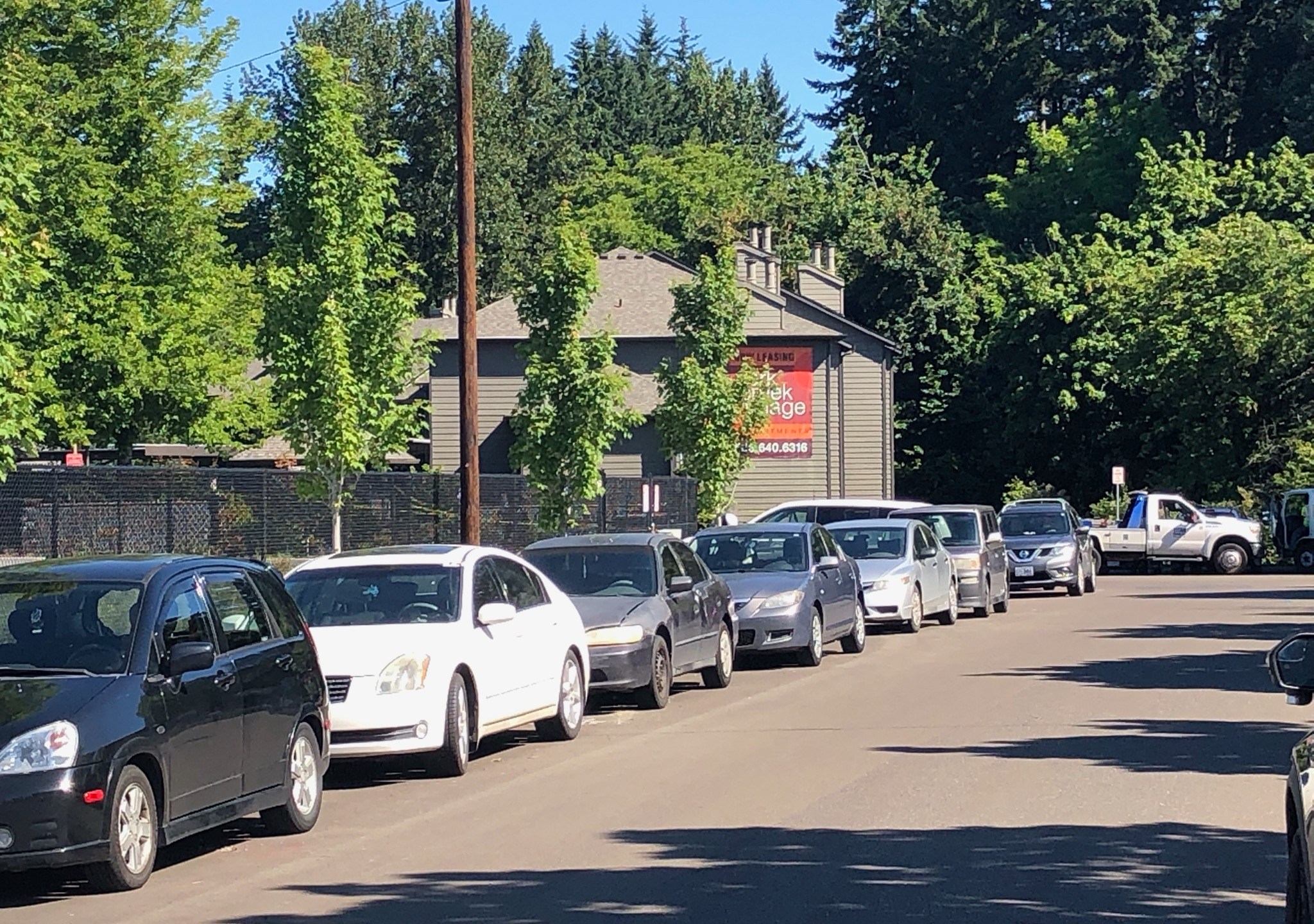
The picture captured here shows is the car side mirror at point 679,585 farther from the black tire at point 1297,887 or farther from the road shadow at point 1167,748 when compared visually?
the black tire at point 1297,887

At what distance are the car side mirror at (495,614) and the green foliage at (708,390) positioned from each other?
1138 inches

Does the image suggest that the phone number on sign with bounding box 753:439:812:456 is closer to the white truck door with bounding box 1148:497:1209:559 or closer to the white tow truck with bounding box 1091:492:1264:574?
the white tow truck with bounding box 1091:492:1264:574

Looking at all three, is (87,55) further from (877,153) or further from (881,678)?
(877,153)

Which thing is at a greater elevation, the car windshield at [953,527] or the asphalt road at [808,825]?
the car windshield at [953,527]

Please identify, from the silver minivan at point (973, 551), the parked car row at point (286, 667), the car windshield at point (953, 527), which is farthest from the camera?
the car windshield at point (953, 527)

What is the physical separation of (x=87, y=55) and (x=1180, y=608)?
25.7 meters

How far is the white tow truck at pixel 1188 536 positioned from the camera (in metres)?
46.6

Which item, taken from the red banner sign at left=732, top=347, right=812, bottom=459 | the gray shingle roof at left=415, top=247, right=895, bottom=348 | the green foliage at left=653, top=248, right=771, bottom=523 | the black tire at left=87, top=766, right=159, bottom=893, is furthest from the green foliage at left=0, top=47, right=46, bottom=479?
the red banner sign at left=732, top=347, right=812, bottom=459

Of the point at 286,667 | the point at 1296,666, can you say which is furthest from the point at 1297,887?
the point at 286,667

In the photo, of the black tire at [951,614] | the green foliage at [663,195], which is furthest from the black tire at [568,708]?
the green foliage at [663,195]

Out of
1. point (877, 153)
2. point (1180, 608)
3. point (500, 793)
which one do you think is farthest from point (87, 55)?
point (877, 153)

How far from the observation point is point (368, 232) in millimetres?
25156

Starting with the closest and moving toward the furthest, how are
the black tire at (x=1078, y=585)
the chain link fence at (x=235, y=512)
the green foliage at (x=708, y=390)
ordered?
the chain link fence at (x=235, y=512) → the black tire at (x=1078, y=585) → the green foliage at (x=708, y=390)

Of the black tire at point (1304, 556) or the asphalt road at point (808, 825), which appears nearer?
the asphalt road at point (808, 825)
